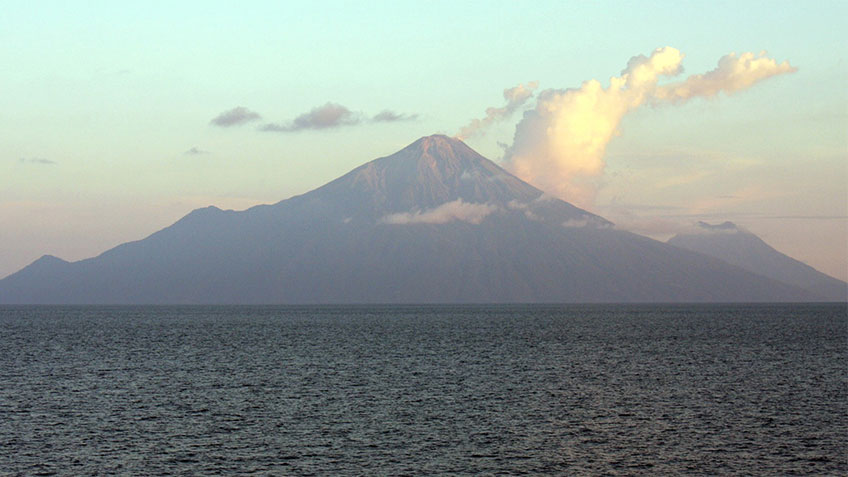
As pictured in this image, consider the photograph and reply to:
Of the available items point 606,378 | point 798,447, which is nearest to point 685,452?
point 798,447

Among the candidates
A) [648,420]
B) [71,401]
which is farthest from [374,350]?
[648,420]

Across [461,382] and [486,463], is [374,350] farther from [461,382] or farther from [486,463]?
[486,463]

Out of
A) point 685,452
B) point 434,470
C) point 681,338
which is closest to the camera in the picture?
point 434,470

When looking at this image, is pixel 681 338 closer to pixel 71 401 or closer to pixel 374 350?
pixel 374 350

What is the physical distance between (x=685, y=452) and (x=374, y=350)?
72860mm

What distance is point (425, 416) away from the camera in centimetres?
5878

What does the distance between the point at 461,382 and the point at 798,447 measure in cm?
3383

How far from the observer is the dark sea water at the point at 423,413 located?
45.4 m

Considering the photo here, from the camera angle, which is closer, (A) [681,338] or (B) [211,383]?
(B) [211,383]

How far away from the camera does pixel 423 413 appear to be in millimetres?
60031

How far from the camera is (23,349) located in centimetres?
12056

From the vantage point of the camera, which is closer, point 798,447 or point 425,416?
point 798,447

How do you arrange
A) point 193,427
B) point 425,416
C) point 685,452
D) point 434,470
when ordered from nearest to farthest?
1. point 434,470
2. point 685,452
3. point 193,427
4. point 425,416

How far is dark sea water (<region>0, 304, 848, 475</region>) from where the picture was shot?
149 feet
